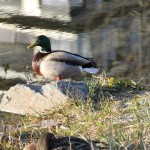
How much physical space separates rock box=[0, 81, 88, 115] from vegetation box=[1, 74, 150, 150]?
0.13m

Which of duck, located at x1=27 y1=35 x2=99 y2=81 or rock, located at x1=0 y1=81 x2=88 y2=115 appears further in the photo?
→ duck, located at x1=27 y1=35 x2=99 y2=81

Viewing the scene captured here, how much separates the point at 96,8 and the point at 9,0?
2165mm

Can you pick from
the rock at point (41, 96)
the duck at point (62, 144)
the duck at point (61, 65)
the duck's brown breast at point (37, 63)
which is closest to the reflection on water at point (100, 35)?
the duck at point (61, 65)

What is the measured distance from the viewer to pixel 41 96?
23.0ft

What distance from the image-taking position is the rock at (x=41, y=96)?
22.0 ft

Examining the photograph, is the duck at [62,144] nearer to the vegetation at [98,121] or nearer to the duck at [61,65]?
the vegetation at [98,121]

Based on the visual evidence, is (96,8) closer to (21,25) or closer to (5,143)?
(21,25)

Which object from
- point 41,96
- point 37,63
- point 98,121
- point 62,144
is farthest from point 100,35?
point 62,144

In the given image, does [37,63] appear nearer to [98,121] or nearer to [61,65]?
[61,65]

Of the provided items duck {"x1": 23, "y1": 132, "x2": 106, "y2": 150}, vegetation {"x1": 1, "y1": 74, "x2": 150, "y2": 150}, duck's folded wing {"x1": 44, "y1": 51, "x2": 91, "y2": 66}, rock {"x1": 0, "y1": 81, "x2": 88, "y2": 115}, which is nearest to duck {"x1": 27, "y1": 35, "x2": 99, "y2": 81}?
duck's folded wing {"x1": 44, "y1": 51, "x2": 91, "y2": 66}

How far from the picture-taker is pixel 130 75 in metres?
9.03

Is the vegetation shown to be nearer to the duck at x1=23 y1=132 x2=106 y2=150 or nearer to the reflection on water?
the duck at x1=23 y1=132 x2=106 y2=150

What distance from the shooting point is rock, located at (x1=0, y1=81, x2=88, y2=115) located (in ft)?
22.0

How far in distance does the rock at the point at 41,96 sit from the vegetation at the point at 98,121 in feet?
0.43
